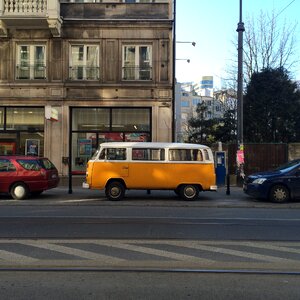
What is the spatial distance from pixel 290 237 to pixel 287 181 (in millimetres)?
6596

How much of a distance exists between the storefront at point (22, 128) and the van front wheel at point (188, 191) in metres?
10.4

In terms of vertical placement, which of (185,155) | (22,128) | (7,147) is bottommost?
(185,155)

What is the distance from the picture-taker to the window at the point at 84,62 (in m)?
23.4

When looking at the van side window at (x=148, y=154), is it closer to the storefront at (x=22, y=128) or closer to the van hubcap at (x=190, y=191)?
the van hubcap at (x=190, y=191)

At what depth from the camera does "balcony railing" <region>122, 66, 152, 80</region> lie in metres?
23.3

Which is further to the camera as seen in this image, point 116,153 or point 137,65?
point 137,65

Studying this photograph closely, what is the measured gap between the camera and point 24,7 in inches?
878

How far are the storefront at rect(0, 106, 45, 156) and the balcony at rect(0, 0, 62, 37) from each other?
415 centimetres

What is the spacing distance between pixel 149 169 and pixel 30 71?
11142mm

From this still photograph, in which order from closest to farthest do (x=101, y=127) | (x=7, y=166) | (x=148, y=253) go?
(x=148, y=253) → (x=7, y=166) → (x=101, y=127)

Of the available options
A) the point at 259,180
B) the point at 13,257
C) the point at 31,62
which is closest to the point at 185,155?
the point at 259,180

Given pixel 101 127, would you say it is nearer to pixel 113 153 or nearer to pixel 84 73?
pixel 84 73

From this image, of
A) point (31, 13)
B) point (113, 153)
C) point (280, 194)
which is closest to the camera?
point (280, 194)

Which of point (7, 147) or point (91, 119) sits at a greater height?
point (91, 119)
